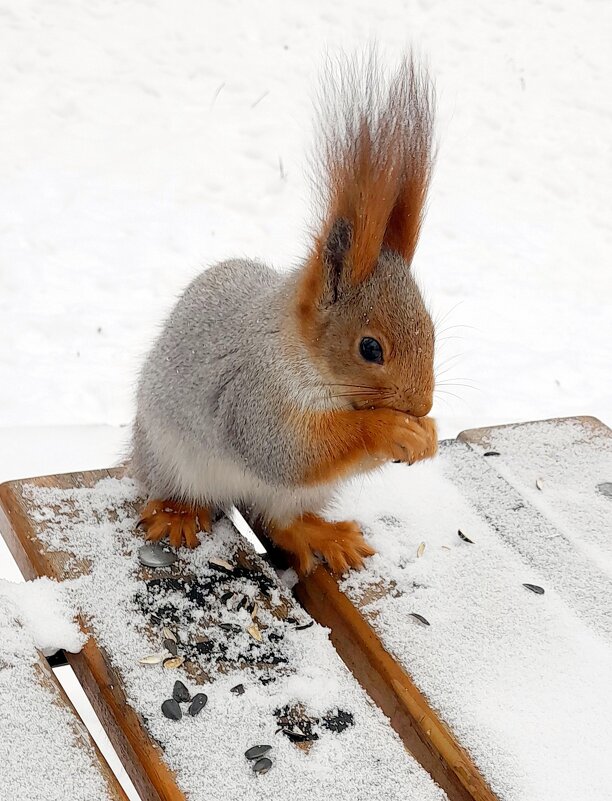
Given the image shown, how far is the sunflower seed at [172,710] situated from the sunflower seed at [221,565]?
0.86 feet

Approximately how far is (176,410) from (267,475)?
0.57 ft

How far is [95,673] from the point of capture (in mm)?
1129

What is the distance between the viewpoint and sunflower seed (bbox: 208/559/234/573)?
133 centimetres

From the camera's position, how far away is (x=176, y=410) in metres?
1.44

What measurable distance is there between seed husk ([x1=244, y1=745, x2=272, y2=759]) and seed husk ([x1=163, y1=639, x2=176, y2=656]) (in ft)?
0.55

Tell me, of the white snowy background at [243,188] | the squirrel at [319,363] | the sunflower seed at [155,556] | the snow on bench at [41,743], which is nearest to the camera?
the snow on bench at [41,743]

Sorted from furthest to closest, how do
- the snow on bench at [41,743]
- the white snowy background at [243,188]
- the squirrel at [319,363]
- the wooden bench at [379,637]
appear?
the white snowy background at [243,188] < the squirrel at [319,363] < the wooden bench at [379,637] < the snow on bench at [41,743]

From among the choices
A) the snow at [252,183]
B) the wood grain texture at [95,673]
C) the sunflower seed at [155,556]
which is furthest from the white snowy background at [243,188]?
the sunflower seed at [155,556]

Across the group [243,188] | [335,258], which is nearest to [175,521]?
[335,258]

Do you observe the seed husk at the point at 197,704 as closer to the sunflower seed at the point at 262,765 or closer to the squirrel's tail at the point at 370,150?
the sunflower seed at the point at 262,765

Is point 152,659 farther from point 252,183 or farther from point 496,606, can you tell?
point 252,183

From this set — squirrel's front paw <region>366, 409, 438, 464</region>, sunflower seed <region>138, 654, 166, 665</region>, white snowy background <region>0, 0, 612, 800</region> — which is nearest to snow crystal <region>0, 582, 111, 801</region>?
sunflower seed <region>138, 654, 166, 665</region>

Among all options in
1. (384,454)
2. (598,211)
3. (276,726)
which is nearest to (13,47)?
(598,211)

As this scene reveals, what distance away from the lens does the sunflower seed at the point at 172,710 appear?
1.07 m
